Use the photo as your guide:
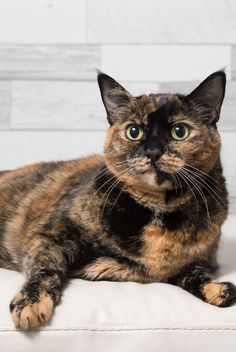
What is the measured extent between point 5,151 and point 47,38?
0.50 metres

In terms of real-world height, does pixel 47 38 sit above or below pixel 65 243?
above

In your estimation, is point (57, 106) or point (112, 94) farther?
point (57, 106)

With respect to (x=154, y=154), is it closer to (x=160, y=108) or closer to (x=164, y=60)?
(x=160, y=108)

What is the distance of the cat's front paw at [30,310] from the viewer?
1.05 metres

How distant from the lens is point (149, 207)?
1.32 m

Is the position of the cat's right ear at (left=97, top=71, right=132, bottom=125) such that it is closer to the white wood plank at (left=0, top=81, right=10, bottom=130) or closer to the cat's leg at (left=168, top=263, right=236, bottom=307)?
the cat's leg at (left=168, top=263, right=236, bottom=307)

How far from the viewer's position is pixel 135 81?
2.21 meters

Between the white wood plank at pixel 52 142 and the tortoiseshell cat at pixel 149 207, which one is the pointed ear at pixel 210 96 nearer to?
the tortoiseshell cat at pixel 149 207

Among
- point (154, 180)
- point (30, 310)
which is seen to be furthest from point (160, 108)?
point (30, 310)

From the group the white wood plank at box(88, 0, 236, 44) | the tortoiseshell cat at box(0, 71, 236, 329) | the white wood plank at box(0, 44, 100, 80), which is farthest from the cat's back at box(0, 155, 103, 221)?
the white wood plank at box(88, 0, 236, 44)

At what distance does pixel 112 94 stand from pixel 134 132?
0.15 m

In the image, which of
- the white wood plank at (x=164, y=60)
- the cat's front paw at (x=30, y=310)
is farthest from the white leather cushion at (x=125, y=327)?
the white wood plank at (x=164, y=60)

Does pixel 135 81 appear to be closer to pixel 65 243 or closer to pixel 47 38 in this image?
pixel 47 38

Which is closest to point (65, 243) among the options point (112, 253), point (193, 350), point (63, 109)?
point (112, 253)
